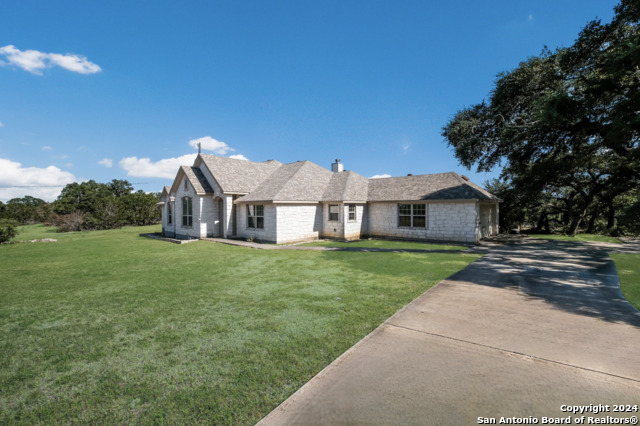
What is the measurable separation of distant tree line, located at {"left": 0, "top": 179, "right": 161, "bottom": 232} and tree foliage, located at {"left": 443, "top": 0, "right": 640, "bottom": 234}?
34069 millimetres

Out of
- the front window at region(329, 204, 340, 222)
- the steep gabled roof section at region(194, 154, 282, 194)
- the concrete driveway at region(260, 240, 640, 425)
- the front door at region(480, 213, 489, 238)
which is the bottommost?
the concrete driveway at region(260, 240, 640, 425)

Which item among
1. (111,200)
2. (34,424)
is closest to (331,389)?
(34,424)

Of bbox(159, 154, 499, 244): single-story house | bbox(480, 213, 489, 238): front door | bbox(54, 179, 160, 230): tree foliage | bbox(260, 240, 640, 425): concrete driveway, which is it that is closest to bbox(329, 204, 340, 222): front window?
bbox(159, 154, 499, 244): single-story house

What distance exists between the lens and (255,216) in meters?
18.7

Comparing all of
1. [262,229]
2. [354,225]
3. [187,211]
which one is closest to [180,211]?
[187,211]

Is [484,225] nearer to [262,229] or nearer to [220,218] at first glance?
[262,229]

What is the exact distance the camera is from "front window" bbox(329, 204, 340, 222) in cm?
1919

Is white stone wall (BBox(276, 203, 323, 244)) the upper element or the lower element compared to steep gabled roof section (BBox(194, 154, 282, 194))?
lower

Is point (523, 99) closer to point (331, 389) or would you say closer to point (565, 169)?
point (565, 169)

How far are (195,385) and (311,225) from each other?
15.8 m

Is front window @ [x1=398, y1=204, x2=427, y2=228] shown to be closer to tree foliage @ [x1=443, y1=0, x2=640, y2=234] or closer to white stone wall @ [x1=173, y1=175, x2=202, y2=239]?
tree foliage @ [x1=443, y1=0, x2=640, y2=234]

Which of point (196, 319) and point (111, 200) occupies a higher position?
point (111, 200)

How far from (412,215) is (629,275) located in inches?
426

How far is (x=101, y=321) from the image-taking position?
5.44 metres
